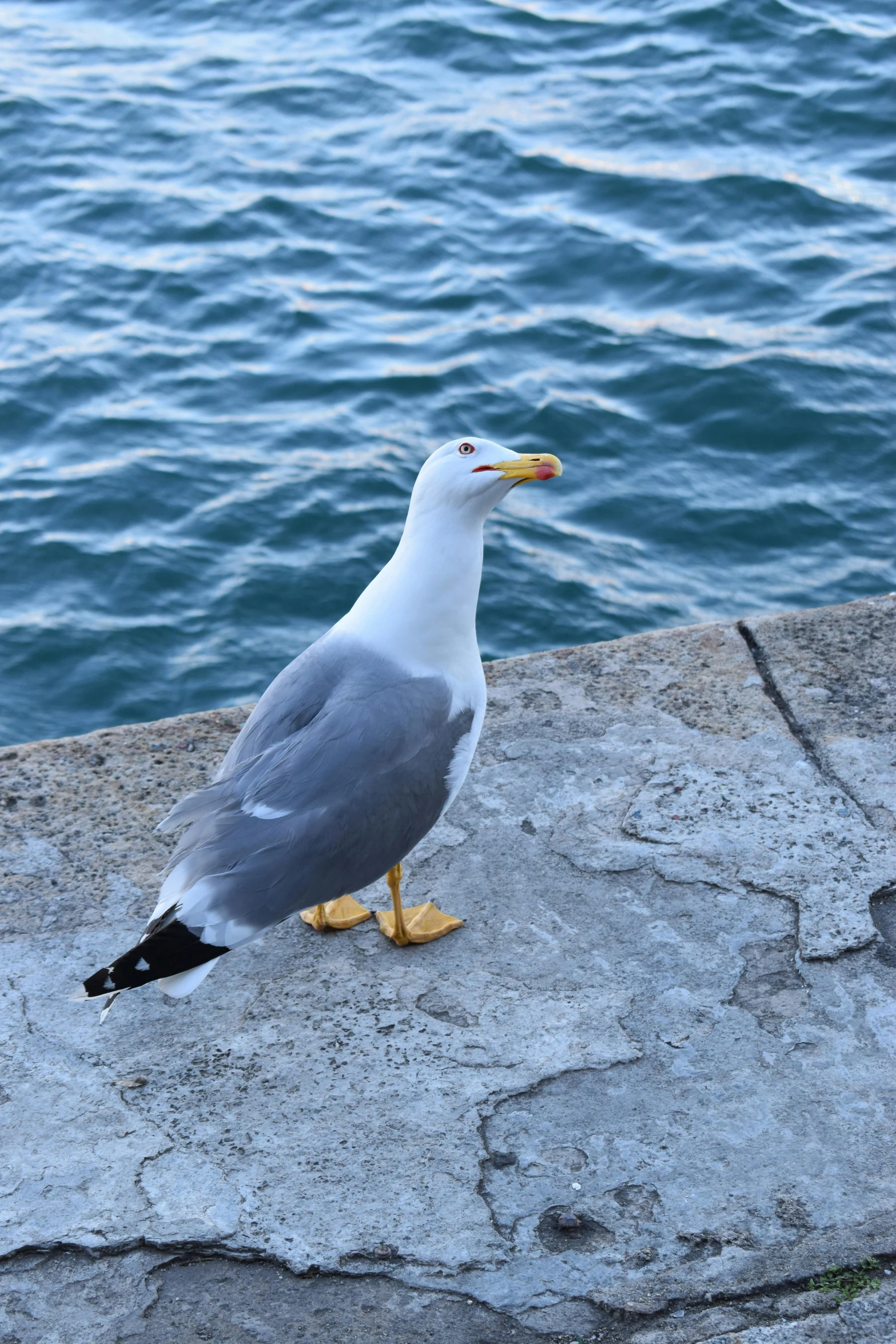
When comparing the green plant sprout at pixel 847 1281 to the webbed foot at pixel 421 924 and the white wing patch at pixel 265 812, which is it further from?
the white wing patch at pixel 265 812

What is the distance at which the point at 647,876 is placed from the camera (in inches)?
126

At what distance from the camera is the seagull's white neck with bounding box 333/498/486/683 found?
2992 mm

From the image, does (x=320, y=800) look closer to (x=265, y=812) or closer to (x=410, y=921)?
(x=265, y=812)

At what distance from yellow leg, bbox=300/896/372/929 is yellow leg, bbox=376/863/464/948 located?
8cm

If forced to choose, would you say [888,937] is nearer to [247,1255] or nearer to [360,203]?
[247,1255]

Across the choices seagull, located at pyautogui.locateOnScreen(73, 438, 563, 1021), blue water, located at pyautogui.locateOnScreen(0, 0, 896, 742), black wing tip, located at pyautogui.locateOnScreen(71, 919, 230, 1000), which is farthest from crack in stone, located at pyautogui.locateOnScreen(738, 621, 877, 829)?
blue water, located at pyautogui.locateOnScreen(0, 0, 896, 742)

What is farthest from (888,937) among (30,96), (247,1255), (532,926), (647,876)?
(30,96)

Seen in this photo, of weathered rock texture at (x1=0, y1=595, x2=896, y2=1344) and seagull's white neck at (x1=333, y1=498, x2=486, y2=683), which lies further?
seagull's white neck at (x1=333, y1=498, x2=486, y2=683)

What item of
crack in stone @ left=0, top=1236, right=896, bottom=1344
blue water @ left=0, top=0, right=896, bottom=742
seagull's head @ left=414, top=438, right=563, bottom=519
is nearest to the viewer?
crack in stone @ left=0, top=1236, right=896, bottom=1344

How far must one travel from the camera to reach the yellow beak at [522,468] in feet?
9.66

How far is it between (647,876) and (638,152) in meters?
6.70

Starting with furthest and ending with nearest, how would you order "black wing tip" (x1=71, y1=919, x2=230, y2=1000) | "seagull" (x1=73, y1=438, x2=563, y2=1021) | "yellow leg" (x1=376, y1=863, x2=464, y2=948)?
"yellow leg" (x1=376, y1=863, x2=464, y2=948), "seagull" (x1=73, y1=438, x2=563, y2=1021), "black wing tip" (x1=71, y1=919, x2=230, y2=1000)

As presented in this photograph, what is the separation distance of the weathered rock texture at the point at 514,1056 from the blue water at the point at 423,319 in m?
2.35

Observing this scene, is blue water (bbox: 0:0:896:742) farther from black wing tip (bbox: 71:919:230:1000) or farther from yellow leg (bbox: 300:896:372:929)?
black wing tip (bbox: 71:919:230:1000)
